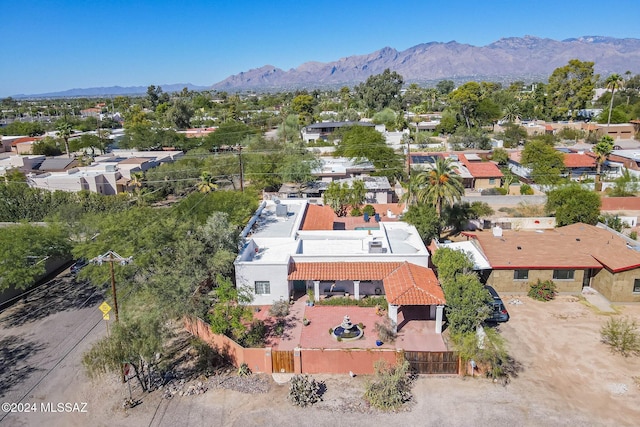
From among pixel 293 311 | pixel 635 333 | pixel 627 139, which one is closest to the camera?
pixel 635 333

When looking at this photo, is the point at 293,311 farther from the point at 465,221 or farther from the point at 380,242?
the point at 465,221

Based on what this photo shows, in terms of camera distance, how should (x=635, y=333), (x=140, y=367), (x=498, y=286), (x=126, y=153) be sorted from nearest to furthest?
(x=140, y=367)
(x=635, y=333)
(x=498, y=286)
(x=126, y=153)

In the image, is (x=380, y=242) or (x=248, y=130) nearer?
(x=380, y=242)

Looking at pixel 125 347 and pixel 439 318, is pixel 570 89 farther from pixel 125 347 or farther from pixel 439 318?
pixel 125 347

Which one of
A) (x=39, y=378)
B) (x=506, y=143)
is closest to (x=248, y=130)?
(x=506, y=143)

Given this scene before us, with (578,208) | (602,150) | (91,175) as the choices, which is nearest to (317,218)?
(578,208)

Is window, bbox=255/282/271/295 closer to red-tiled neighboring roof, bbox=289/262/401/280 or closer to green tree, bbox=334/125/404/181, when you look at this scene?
red-tiled neighboring roof, bbox=289/262/401/280
